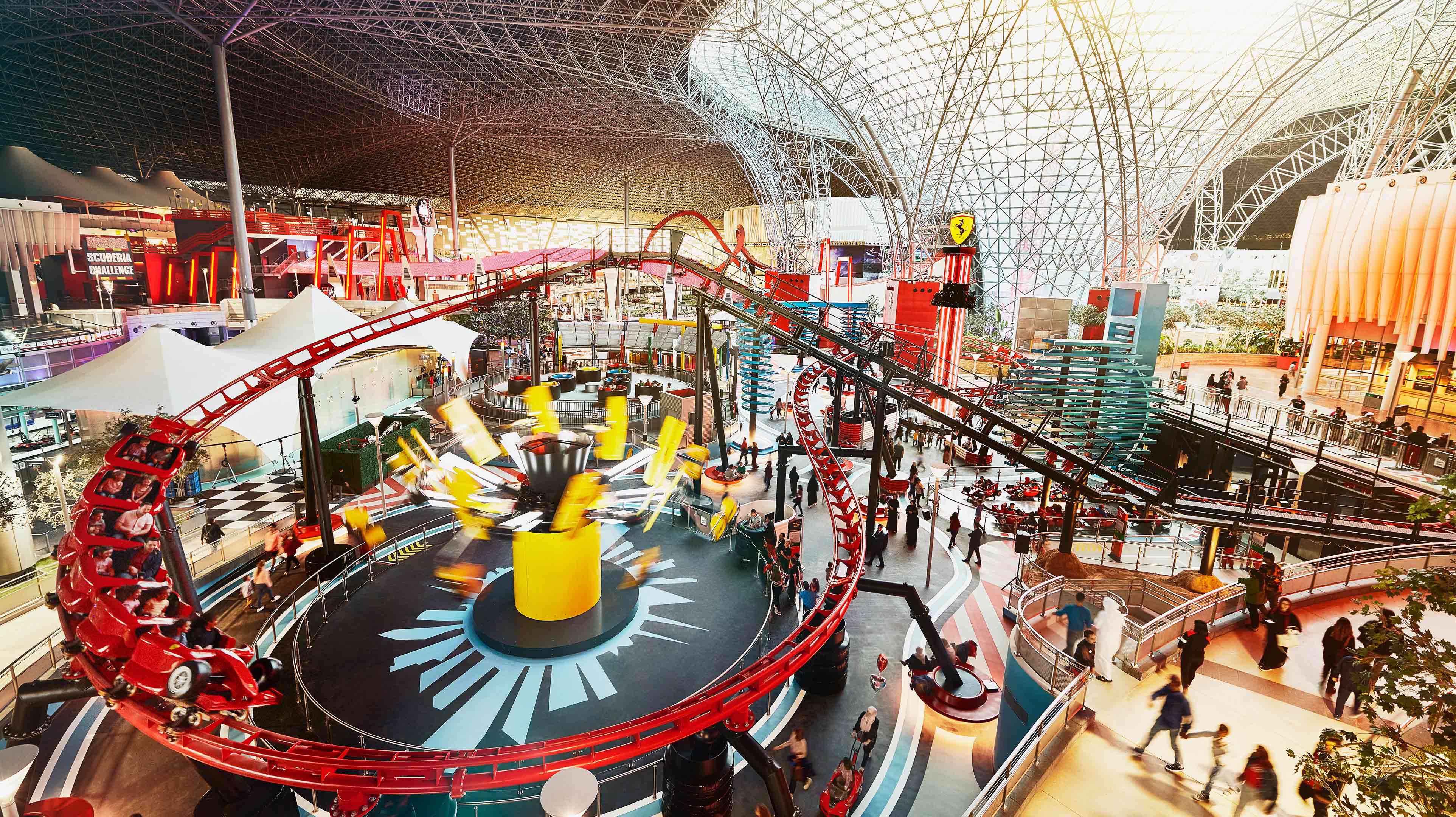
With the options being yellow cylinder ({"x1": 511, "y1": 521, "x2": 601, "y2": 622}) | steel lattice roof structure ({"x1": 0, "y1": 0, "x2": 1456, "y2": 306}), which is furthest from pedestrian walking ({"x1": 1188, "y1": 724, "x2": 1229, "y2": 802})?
steel lattice roof structure ({"x1": 0, "y1": 0, "x2": 1456, "y2": 306})

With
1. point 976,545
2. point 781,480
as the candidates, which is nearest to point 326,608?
point 781,480

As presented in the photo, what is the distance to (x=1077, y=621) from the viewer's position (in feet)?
34.8

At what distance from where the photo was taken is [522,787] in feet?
32.1

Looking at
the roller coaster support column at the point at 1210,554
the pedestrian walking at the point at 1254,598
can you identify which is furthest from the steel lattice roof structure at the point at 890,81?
the pedestrian walking at the point at 1254,598

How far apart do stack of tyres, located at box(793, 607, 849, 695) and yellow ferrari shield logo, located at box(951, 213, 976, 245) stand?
58.2 ft

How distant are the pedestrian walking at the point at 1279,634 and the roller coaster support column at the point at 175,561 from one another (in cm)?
1868

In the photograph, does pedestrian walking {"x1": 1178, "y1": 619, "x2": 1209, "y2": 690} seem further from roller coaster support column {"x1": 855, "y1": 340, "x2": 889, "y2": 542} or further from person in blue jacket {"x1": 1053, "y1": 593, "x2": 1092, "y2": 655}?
roller coaster support column {"x1": 855, "y1": 340, "x2": 889, "y2": 542}

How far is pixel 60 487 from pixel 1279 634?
2384 cm

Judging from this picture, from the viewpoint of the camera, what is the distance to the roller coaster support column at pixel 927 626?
38.7 ft

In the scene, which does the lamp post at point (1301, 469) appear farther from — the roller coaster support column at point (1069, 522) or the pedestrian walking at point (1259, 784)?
the pedestrian walking at point (1259, 784)

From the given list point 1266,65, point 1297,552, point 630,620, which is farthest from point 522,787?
point 1266,65

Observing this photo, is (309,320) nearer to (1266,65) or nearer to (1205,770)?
(1205,770)

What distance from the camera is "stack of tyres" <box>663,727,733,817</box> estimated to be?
849cm

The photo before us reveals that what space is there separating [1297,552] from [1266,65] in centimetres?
2543
